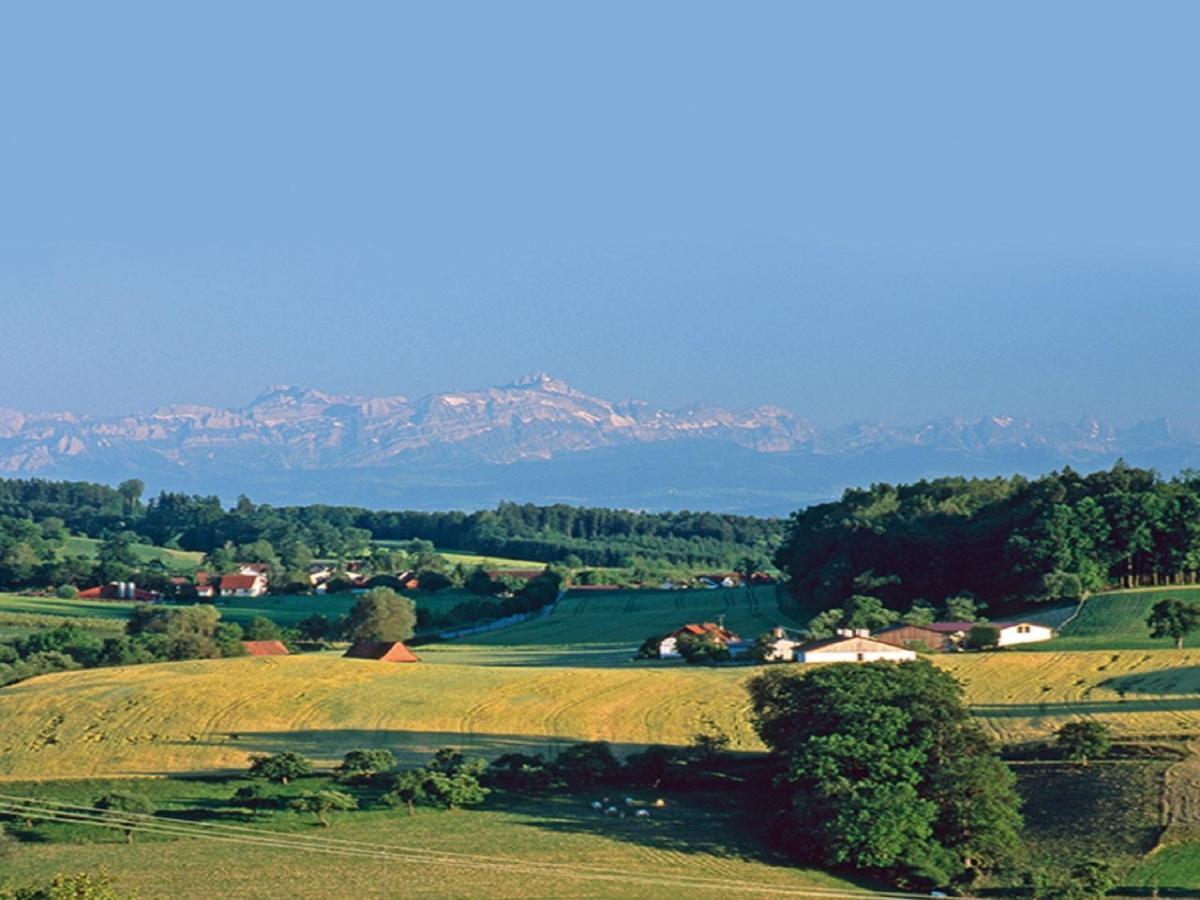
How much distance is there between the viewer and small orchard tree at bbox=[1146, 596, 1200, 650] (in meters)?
71.4

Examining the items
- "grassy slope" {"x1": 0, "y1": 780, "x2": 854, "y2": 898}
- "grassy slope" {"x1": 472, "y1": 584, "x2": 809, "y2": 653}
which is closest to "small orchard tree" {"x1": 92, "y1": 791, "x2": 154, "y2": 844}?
"grassy slope" {"x1": 0, "y1": 780, "x2": 854, "y2": 898}

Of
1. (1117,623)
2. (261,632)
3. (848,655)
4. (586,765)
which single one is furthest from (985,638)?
(261,632)

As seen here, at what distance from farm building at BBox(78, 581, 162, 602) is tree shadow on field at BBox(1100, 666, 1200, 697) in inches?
2868

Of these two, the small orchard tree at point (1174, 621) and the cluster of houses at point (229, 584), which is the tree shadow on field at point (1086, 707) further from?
the cluster of houses at point (229, 584)

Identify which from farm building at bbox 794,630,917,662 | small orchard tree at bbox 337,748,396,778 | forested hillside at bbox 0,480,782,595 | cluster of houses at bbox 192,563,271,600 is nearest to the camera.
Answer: small orchard tree at bbox 337,748,396,778

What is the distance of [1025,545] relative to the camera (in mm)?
90375

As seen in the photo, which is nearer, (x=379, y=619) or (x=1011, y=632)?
(x=1011, y=632)

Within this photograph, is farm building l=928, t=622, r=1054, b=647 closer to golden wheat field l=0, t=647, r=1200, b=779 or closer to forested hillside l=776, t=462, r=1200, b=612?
golden wheat field l=0, t=647, r=1200, b=779

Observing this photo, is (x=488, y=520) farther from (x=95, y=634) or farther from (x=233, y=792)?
(x=233, y=792)

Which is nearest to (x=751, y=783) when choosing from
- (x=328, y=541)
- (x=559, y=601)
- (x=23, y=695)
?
(x=23, y=695)

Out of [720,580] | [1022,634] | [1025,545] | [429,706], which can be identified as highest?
[1025,545]

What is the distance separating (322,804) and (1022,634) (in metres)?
39.8

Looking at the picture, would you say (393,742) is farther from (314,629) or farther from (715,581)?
(715,581)

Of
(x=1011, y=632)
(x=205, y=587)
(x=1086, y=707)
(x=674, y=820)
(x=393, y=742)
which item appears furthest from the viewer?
(x=205, y=587)
